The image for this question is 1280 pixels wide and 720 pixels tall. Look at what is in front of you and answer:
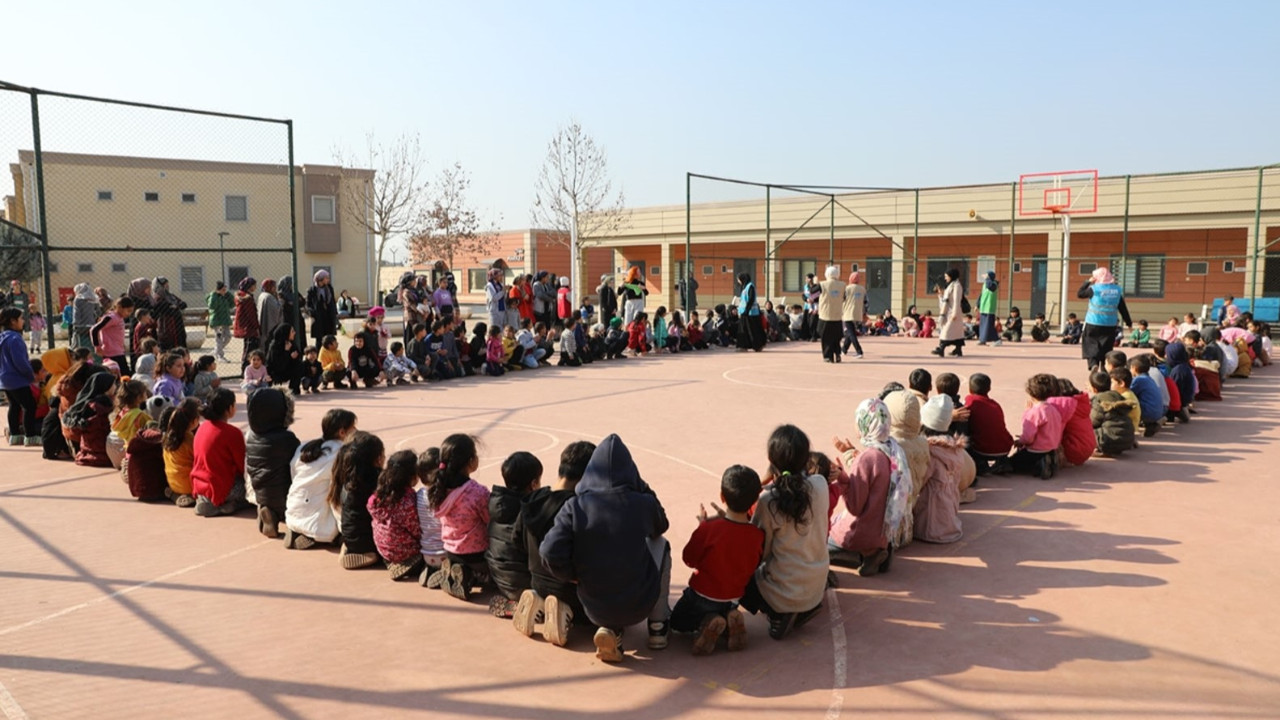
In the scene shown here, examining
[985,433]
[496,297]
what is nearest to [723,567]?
[985,433]

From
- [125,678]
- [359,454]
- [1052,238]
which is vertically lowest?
[125,678]

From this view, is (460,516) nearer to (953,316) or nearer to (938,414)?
(938,414)

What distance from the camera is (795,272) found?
37000mm

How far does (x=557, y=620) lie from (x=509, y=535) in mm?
574

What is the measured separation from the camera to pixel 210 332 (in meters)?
26.3

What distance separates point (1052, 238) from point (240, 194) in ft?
98.4

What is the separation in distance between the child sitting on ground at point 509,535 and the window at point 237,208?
34.9m

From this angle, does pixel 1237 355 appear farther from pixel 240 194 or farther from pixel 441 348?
pixel 240 194

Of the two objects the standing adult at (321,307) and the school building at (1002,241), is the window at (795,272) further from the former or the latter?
the standing adult at (321,307)

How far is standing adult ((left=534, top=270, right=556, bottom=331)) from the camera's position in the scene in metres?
19.3

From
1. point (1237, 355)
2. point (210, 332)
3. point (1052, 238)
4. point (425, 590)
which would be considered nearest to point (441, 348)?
point (425, 590)

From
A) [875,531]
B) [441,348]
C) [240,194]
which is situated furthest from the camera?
[240,194]

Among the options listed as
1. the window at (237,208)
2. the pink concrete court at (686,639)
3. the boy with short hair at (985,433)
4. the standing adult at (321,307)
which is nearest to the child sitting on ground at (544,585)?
the pink concrete court at (686,639)

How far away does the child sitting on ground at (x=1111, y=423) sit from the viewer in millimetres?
8445
